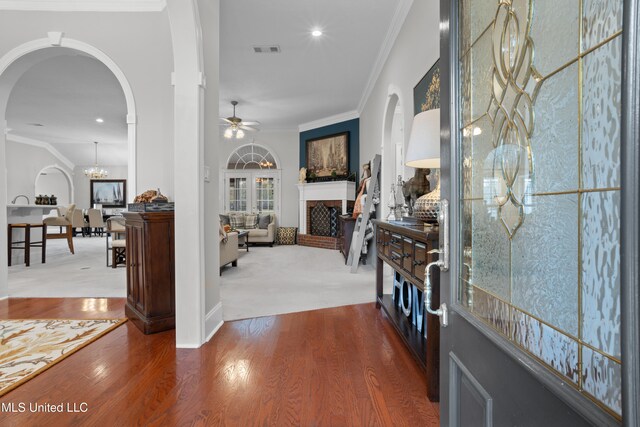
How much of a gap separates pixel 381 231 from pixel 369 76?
328 centimetres

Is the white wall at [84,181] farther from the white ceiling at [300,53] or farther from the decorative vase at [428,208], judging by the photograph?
the decorative vase at [428,208]

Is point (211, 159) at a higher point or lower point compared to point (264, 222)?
higher

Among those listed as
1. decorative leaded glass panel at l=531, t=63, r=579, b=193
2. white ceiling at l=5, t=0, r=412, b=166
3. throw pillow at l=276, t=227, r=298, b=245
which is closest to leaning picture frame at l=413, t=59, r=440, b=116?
white ceiling at l=5, t=0, r=412, b=166

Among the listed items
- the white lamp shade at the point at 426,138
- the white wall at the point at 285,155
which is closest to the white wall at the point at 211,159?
the white lamp shade at the point at 426,138

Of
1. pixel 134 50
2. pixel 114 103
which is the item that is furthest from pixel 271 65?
pixel 114 103

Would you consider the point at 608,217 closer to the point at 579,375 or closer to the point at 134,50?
the point at 579,375

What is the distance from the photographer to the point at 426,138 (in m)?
1.89

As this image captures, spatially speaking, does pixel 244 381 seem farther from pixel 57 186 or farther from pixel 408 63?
pixel 57 186

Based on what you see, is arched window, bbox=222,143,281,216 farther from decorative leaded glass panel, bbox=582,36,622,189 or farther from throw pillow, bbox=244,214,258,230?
decorative leaded glass panel, bbox=582,36,622,189

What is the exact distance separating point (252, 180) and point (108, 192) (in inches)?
269

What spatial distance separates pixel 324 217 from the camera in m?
8.16

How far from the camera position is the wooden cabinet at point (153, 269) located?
2.50 m

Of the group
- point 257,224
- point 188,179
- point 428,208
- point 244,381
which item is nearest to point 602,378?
point 428,208

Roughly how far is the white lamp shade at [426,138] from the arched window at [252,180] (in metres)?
7.20
